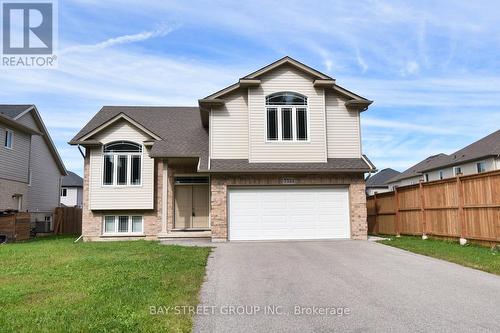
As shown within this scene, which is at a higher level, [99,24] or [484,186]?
[99,24]

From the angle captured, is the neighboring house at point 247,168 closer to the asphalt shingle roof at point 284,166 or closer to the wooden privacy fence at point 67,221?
the asphalt shingle roof at point 284,166

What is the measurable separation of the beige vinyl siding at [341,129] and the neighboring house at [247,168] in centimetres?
4

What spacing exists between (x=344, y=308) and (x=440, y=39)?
40.5ft

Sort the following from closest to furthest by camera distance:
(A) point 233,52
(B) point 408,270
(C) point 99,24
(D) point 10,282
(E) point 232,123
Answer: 1. (D) point 10,282
2. (B) point 408,270
3. (C) point 99,24
4. (A) point 233,52
5. (E) point 232,123

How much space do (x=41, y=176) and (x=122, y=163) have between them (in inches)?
397

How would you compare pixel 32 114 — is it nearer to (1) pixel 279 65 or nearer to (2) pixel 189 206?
(2) pixel 189 206

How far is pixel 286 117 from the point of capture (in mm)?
17578

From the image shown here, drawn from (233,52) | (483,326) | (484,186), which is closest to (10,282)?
(483,326)

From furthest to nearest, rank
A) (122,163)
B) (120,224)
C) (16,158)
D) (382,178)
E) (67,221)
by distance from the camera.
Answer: (382,178) → (67,221) → (16,158) → (120,224) → (122,163)

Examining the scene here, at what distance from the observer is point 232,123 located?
57.6ft

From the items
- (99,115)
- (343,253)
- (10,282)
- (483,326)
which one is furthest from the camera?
(99,115)

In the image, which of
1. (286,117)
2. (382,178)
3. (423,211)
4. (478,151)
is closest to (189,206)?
(286,117)

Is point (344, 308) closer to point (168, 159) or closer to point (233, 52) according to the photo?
point (233, 52)

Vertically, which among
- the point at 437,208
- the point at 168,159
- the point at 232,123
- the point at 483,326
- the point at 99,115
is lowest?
the point at 483,326
